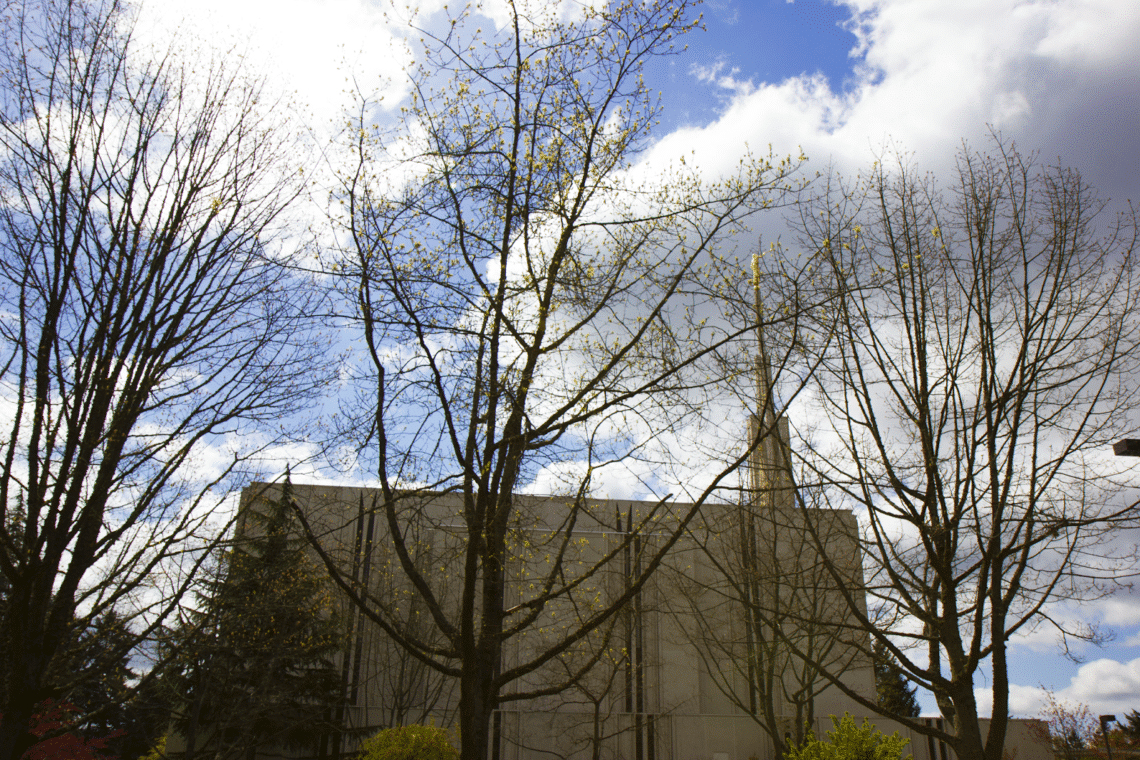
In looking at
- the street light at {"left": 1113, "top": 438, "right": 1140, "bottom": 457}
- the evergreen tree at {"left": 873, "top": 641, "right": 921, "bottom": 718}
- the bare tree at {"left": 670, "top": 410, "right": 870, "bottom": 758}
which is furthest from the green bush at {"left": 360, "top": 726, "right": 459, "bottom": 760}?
the evergreen tree at {"left": 873, "top": 641, "right": 921, "bottom": 718}

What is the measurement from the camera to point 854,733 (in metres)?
8.43

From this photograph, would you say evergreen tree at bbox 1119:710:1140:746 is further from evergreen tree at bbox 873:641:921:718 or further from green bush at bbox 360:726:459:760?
green bush at bbox 360:726:459:760

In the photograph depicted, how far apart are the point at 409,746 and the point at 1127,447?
42.8ft

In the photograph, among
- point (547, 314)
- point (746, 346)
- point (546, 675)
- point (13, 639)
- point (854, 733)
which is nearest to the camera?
point (13, 639)

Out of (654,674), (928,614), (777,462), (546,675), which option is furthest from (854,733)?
(654,674)

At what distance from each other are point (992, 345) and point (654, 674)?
20951 mm

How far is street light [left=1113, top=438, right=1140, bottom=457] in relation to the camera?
22.4ft

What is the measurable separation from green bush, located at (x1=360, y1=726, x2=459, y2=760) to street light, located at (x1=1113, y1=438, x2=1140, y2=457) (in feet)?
42.4

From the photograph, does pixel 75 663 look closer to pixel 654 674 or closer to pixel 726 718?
pixel 654 674

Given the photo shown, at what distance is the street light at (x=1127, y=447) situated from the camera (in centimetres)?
682

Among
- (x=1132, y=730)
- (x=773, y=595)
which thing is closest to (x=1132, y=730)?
(x=1132, y=730)

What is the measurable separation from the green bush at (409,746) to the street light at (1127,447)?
12924 millimetres

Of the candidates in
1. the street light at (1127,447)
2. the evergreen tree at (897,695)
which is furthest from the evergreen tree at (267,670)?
the evergreen tree at (897,695)

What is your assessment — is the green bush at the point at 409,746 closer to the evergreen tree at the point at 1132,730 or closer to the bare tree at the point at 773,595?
the bare tree at the point at 773,595
